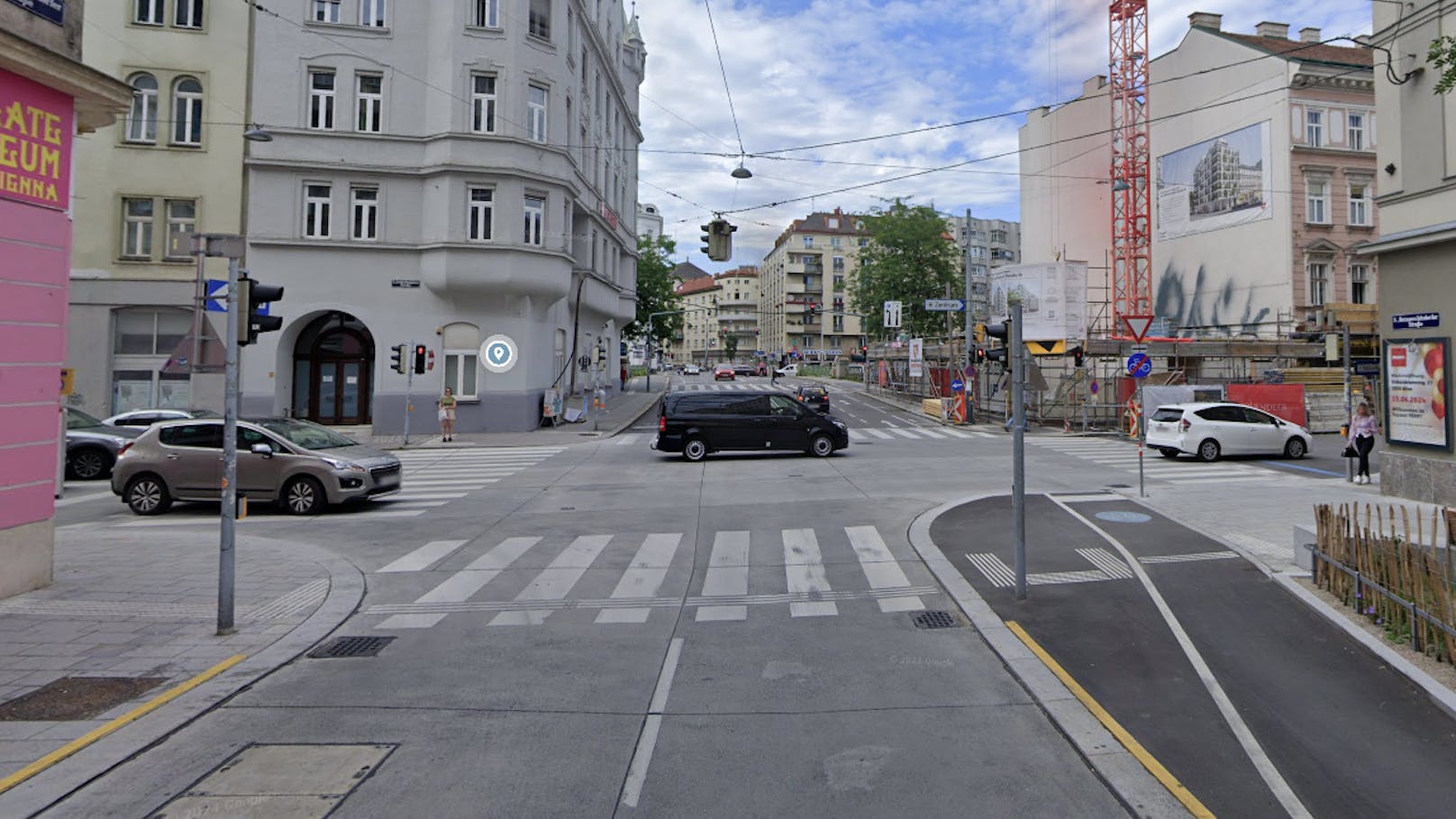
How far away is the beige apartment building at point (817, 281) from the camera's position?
389ft

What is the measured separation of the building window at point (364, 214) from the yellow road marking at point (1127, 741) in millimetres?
27332

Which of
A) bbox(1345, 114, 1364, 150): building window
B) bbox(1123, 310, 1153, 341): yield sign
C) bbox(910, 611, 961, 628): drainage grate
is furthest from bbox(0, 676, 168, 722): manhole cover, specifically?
bbox(1345, 114, 1364, 150): building window

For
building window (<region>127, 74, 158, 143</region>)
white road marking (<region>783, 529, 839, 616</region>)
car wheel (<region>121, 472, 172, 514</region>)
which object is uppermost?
building window (<region>127, 74, 158, 143</region>)

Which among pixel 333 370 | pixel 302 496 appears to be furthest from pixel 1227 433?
pixel 333 370

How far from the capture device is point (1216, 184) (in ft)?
138

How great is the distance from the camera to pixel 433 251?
27453mm

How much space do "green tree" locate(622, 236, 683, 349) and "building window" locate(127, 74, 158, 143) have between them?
33.5m

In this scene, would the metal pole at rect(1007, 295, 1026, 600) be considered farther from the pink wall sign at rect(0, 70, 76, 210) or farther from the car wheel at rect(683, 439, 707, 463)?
the car wheel at rect(683, 439, 707, 463)

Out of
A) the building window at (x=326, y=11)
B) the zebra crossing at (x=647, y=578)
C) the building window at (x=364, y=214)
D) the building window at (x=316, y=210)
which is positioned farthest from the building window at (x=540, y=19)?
the zebra crossing at (x=647, y=578)

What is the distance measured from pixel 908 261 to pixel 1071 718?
5269cm

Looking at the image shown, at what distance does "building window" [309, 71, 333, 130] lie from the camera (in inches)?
1087

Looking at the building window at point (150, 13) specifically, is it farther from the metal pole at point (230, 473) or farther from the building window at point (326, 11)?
the metal pole at point (230, 473)

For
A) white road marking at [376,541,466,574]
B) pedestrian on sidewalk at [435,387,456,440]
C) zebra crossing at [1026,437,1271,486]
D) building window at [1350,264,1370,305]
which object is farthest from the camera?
building window at [1350,264,1370,305]

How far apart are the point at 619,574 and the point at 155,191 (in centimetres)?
2678
